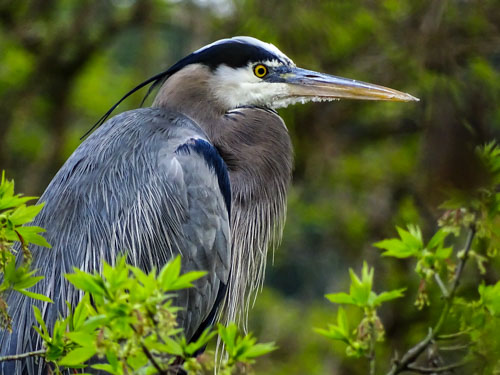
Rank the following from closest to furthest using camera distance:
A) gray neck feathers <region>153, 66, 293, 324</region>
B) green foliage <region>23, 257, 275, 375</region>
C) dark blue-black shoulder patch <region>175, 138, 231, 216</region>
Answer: green foliage <region>23, 257, 275, 375</region>
dark blue-black shoulder patch <region>175, 138, 231, 216</region>
gray neck feathers <region>153, 66, 293, 324</region>

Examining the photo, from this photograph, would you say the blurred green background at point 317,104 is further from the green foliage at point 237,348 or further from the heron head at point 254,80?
the green foliage at point 237,348

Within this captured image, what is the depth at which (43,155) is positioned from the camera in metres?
6.58

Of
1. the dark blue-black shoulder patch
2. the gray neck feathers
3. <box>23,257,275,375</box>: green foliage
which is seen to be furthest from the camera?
the gray neck feathers

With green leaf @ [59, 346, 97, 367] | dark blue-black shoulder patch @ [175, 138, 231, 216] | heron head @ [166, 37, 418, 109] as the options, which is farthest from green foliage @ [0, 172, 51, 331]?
heron head @ [166, 37, 418, 109]

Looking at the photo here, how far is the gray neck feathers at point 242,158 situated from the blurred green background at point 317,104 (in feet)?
5.67

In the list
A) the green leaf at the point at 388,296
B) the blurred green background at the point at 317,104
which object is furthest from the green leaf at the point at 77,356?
the blurred green background at the point at 317,104

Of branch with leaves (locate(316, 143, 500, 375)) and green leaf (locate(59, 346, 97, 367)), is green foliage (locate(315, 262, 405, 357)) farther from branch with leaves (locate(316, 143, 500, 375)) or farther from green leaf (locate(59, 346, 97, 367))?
green leaf (locate(59, 346, 97, 367))

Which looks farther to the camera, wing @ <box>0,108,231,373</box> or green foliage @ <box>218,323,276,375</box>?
wing @ <box>0,108,231,373</box>

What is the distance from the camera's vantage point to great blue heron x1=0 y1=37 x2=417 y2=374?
297 centimetres

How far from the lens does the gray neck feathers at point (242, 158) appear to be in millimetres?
3521

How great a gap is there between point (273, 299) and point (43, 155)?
2.29 meters

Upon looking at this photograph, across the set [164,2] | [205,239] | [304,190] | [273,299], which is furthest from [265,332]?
[205,239]

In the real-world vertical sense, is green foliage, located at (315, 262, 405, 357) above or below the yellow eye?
below

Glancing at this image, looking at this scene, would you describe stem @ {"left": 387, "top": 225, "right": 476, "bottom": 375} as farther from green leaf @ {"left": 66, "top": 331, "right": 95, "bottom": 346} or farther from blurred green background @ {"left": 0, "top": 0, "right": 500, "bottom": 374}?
blurred green background @ {"left": 0, "top": 0, "right": 500, "bottom": 374}
